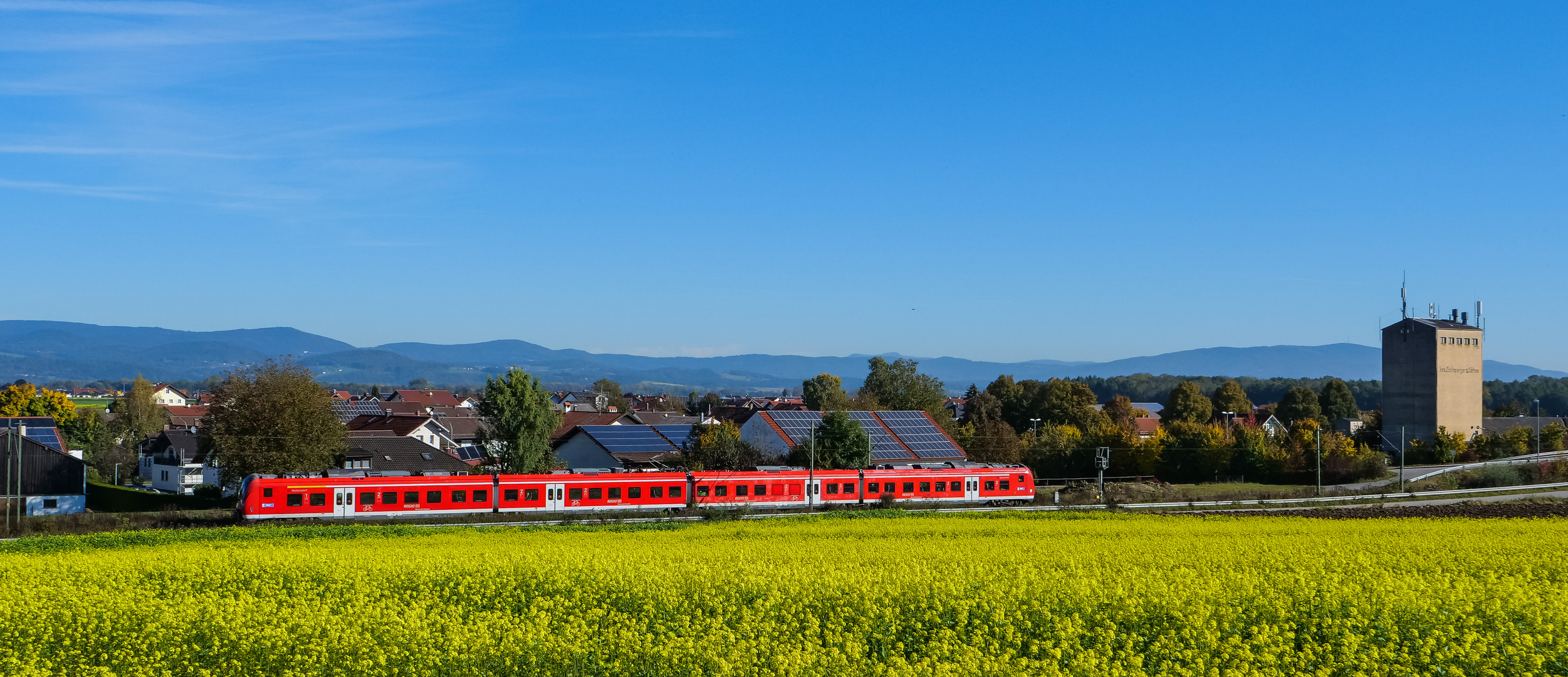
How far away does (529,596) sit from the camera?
1722 cm

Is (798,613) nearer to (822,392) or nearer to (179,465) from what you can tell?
(179,465)

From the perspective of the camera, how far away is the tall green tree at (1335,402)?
119750mm

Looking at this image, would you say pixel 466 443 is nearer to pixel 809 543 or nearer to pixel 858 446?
pixel 858 446

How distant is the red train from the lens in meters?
40.2

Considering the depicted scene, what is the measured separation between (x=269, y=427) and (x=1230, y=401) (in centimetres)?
10281

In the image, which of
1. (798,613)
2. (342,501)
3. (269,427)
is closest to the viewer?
(798,613)

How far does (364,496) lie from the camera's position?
1606 inches

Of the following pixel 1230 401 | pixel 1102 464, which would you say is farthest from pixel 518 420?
pixel 1230 401

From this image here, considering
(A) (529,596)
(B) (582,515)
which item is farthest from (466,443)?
(A) (529,596)

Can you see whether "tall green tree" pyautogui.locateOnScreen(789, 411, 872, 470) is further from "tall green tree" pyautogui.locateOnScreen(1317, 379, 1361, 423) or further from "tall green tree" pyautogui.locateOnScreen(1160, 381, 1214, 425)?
"tall green tree" pyautogui.locateOnScreen(1317, 379, 1361, 423)

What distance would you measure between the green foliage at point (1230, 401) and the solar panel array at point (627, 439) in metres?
77.9

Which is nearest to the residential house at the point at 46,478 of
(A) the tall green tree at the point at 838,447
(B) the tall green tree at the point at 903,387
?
(A) the tall green tree at the point at 838,447

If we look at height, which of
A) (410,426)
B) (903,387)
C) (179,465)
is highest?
(903,387)

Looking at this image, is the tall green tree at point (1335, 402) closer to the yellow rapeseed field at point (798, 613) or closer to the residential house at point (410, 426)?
the residential house at point (410, 426)
